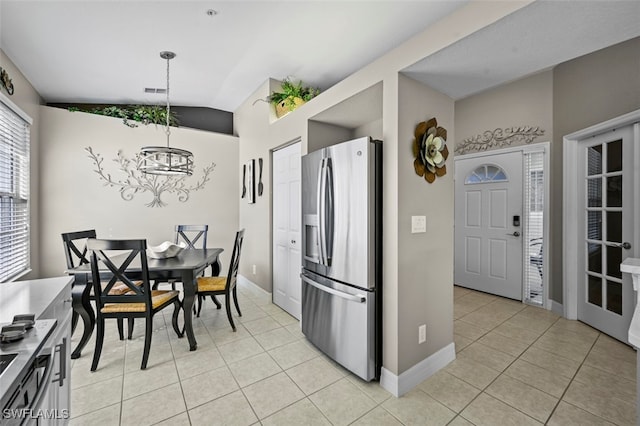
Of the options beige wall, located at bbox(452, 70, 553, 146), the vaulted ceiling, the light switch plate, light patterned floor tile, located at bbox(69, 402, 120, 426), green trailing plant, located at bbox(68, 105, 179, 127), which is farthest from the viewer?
green trailing plant, located at bbox(68, 105, 179, 127)

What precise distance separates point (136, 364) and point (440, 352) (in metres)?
2.39

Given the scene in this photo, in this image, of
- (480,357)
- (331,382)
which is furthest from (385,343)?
(480,357)

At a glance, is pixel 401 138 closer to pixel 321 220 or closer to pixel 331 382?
pixel 321 220

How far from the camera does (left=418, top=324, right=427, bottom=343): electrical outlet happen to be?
7.03 feet

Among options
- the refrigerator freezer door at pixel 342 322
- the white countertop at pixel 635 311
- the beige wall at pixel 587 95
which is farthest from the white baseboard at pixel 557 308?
the refrigerator freezer door at pixel 342 322

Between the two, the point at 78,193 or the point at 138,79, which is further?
the point at 78,193

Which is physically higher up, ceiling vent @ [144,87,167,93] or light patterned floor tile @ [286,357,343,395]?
ceiling vent @ [144,87,167,93]

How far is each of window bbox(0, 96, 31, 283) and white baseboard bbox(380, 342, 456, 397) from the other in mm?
3418

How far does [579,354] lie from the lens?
97.2 inches

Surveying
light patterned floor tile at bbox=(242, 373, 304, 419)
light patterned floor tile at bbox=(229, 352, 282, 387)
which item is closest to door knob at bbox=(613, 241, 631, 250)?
light patterned floor tile at bbox=(242, 373, 304, 419)

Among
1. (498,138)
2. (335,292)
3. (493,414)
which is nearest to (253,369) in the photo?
(335,292)

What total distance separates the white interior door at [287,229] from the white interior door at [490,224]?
8.57 feet

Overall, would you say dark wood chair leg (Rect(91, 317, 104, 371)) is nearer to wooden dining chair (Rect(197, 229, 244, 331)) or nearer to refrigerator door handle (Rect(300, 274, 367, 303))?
wooden dining chair (Rect(197, 229, 244, 331))

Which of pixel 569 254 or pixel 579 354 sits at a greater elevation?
pixel 569 254
